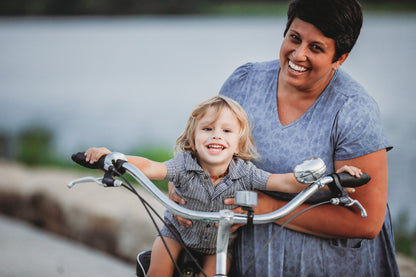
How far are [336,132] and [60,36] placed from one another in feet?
63.0

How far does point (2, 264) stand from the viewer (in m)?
3.81

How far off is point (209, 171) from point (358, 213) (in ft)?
1.78

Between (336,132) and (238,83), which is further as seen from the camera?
(238,83)

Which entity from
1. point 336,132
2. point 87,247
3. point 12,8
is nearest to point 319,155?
point 336,132

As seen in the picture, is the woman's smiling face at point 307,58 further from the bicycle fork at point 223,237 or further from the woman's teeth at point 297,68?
the bicycle fork at point 223,237

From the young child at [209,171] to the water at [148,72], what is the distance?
3.22 m

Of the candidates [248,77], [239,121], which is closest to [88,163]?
[239,121]

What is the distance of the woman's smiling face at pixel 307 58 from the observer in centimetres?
181

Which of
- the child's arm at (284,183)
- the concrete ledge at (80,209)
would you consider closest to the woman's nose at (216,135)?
the child's arm at (284,183)

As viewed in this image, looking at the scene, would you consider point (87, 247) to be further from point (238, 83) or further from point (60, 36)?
point (60, 36)

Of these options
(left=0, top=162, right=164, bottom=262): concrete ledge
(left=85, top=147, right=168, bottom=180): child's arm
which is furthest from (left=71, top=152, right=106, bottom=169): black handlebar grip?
(left=0, top=162, right=164, bottom=262): concrete ledge

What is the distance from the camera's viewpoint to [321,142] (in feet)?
6.04

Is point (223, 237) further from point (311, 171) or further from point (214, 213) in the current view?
point (311, 171)

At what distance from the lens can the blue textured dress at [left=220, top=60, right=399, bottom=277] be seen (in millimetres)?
1802
